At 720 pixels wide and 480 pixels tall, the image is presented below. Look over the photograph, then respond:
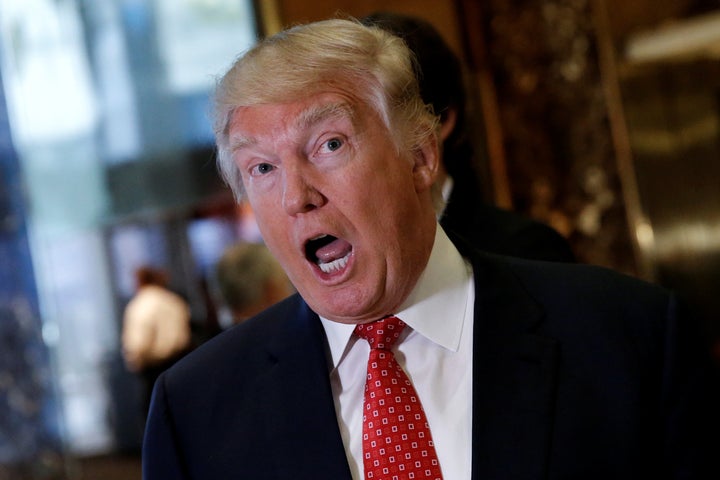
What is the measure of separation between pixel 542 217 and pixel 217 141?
15.5ft

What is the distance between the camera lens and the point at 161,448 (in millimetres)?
1840

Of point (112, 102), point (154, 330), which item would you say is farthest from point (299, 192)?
point (112, 102)

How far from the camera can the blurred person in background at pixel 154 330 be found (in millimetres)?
7641

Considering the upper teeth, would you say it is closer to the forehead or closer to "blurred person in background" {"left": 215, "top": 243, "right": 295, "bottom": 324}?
the forehead

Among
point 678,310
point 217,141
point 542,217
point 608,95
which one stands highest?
point 217,141

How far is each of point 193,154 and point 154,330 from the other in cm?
132

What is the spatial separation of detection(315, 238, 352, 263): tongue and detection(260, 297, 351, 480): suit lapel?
190mm

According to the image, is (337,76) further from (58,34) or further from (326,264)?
(58,34)

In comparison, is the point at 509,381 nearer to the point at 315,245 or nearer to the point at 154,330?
the point at 315,245

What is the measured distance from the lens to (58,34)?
8000mm

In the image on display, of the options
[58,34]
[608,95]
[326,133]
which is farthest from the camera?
[58,34]

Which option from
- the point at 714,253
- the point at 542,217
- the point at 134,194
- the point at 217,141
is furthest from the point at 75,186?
the point at 217,141

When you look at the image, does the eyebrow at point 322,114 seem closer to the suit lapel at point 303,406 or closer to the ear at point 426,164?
the ear at point 426,164

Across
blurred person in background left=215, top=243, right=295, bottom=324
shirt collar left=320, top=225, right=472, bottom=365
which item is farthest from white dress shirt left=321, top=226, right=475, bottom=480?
blurred person in background left=215, top=243, right=295, bottom=324
